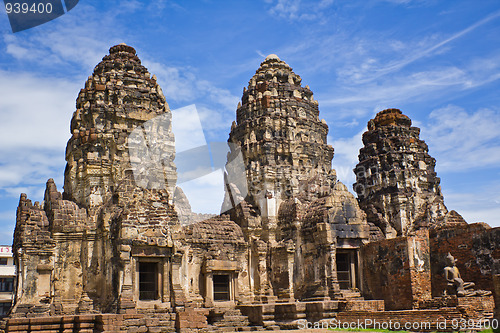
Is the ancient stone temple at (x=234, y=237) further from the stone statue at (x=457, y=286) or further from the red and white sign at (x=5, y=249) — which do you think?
the red and white sign at (x=5, y=249)

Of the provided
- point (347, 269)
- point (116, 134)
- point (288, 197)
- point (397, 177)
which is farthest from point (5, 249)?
point (347, 269)

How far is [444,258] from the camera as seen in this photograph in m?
22.5

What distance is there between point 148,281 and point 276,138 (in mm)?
11369

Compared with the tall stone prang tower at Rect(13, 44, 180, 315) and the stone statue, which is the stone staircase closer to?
the stone statue

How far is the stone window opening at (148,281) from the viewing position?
71.5 ft

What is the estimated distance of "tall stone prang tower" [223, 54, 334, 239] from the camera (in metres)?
28.9

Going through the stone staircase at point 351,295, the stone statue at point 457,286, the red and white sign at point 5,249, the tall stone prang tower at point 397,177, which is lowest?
the stone staircase at point 351,295

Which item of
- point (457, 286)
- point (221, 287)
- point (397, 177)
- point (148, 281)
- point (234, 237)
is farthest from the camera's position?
point (397, 177)

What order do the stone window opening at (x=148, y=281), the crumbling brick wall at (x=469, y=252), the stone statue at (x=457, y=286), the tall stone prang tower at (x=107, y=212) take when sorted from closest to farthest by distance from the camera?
the stone statue at (x=457, y=286) < the crumbling brick wall at (x=469, y=252) < the tall stone prang tower at (x=107, y=212) < the stone window opening at (x=148, y=281)

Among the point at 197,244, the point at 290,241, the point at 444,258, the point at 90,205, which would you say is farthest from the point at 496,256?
the point at 90,205

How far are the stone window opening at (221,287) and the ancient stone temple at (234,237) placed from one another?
0.16 ft

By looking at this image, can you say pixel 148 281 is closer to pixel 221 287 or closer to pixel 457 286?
pixel 221 287

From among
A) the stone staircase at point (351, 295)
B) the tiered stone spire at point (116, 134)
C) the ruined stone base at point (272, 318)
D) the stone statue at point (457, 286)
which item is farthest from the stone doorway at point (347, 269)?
Answer: the tiered stone spire at point (116, 134)

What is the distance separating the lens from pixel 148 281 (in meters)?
22.0
